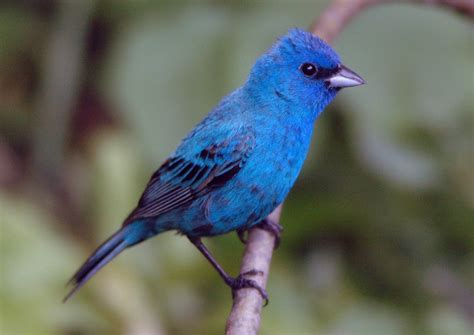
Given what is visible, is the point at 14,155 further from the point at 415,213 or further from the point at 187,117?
the point at 415,213

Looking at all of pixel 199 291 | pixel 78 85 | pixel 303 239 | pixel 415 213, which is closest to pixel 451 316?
pixel 415 213

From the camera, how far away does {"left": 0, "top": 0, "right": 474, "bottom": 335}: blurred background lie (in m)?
4.13

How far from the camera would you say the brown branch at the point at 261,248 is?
251 cm

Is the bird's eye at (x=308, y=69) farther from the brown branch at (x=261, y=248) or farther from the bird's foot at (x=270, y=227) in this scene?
the bird's foot at (x=270, y=227)

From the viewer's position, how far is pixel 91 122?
20.9ft

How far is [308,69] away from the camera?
338 cm

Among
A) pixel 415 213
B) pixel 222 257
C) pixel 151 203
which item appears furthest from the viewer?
pixel 415 213

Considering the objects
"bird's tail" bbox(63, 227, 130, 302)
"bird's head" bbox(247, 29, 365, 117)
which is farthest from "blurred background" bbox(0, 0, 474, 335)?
"bird's head" bbox(247, 29, 365, 117)

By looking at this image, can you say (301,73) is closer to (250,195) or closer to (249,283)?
(250,195)

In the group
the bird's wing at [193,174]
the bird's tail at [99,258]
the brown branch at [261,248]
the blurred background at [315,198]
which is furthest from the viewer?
the blurred background at [315,198]

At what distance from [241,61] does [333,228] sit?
1.04 m

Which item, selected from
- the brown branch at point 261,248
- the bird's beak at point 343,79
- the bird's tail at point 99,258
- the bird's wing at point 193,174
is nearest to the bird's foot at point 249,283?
the brown branch at point 261,248

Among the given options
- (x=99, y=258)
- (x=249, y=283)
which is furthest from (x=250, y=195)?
(x=99, y=258)

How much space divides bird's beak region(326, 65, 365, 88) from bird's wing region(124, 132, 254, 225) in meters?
0.37
